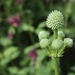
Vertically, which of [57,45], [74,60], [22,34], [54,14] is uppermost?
[54,14]

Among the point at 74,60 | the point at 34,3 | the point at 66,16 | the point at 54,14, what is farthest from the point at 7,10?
the point at 54,14

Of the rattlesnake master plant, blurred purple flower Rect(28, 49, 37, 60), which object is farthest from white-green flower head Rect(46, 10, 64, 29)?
blurred purple flower Rect(28, 49, 37, 60)

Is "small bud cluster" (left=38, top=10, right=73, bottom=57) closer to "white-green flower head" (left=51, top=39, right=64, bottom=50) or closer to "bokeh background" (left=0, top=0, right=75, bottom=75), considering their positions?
"white-green flower head" (left=51, top=39, right=64, bottom=50)

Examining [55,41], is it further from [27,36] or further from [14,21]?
[27,36]

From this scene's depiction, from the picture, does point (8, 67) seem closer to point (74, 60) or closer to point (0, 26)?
point (0, 26)

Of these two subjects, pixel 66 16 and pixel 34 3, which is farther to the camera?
pixel 34 3

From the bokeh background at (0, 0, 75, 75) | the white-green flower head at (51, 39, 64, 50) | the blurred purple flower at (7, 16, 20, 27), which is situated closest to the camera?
the white-green flower head at (51, 39, 64, 50)

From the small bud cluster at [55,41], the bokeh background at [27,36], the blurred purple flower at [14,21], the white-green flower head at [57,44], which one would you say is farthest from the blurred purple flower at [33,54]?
the white-green flower head at [57,44]

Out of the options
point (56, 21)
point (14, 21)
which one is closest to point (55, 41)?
point (56, 21)
